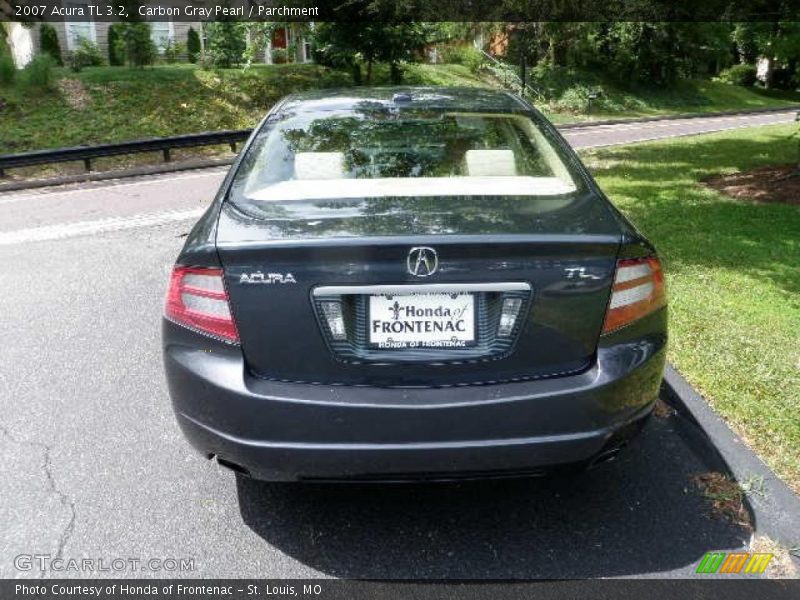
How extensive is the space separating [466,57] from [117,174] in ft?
75.6

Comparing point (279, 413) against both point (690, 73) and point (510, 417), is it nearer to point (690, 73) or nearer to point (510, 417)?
point (510, 417)

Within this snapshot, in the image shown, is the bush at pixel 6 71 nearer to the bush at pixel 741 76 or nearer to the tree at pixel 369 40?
the tree at pixel 369 40

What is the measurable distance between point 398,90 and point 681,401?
2.27m

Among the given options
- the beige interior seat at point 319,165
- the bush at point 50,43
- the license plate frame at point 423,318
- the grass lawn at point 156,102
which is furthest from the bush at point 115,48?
the license plate frame at point 423,318

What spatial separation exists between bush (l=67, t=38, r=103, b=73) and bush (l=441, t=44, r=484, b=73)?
15.1 meters

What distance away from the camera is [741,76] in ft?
143

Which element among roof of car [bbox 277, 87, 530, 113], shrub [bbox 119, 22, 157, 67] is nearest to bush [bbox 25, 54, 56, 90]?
shrub [bbox 119, 22, 157, 67]

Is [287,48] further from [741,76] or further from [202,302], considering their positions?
[202,302]

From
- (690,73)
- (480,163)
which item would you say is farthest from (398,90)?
(690,73)

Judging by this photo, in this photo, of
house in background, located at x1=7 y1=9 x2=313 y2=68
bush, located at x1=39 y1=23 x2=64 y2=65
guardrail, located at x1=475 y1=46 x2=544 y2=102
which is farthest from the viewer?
guardrail, located at x1=475 y1=46 x2=544 y2=102

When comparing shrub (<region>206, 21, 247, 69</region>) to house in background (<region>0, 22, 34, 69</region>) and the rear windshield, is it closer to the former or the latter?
house in background (<region>0, 22, 34, 69</region>)

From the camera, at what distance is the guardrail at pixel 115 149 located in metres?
13.8

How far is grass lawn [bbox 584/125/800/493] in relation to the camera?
3.69 meters

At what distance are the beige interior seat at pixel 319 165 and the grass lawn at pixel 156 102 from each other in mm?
15702
